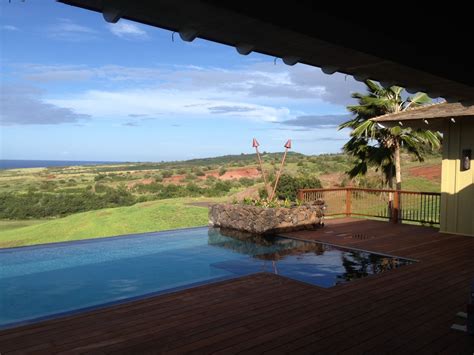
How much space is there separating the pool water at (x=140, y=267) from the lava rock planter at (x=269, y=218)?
1.97 feet

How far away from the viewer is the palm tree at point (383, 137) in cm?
1189

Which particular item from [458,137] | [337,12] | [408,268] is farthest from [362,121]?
[337,12]

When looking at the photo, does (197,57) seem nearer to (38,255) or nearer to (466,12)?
(38,255)

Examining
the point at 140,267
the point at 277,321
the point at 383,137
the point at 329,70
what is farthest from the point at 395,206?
the point at 329,70

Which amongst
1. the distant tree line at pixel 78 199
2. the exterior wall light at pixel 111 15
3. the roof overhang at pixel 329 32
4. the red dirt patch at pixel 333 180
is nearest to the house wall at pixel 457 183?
the roof overhang at pixel 329 32

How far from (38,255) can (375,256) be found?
6674 mm

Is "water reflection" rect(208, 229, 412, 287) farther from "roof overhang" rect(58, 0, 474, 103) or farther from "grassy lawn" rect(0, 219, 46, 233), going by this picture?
"grassy lawn" rect(0, 219, 46, 233)

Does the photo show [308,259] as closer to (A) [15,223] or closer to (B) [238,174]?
(A) [15,223]

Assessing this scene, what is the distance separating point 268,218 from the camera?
385 inches

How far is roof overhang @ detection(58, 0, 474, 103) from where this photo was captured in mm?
1931

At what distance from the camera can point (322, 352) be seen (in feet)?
10.5

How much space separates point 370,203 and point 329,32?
13.1 m

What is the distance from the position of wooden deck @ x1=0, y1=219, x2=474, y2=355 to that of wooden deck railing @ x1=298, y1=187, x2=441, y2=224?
5.02m

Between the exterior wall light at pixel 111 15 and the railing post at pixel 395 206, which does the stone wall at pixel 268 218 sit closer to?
the railing post at pixel 395 206
